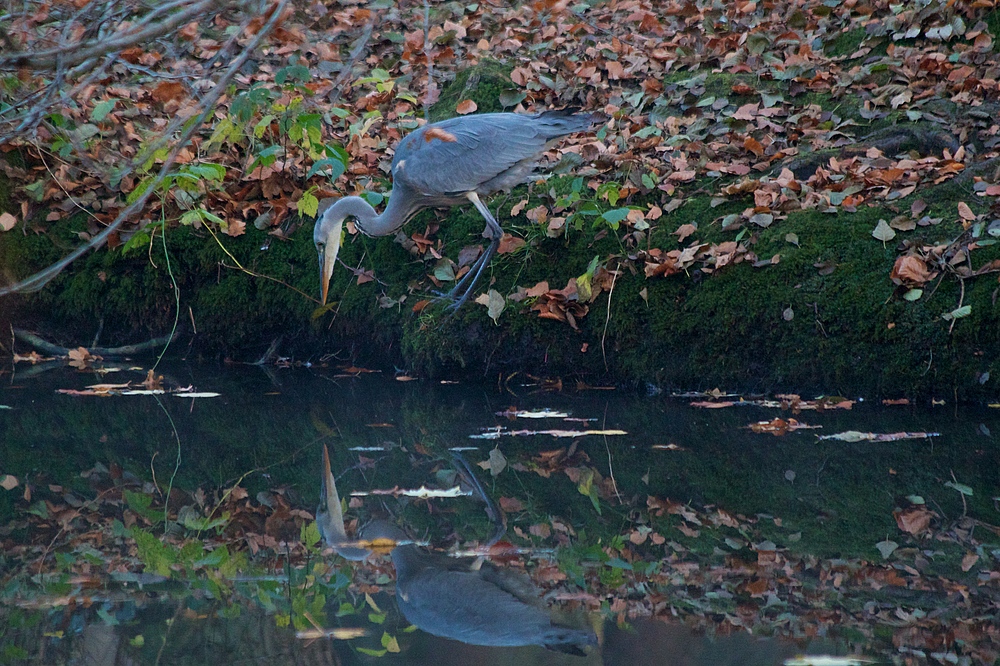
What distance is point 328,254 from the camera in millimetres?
6207

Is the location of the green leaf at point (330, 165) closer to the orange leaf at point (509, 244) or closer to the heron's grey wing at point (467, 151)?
the heron's grey wing at point (467, 151)

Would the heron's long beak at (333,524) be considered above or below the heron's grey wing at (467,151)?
below

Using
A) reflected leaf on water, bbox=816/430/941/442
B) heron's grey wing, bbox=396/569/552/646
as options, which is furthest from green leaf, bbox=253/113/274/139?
heron's grey wing, bbox=396/569/552/646

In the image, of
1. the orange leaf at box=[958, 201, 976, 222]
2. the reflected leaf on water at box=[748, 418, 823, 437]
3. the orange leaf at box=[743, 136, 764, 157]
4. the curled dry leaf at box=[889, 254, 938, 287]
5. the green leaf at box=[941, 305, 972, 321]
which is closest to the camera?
the reflected leaf on water at box=[748, 418, 823, 437]

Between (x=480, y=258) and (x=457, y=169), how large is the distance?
60 cm

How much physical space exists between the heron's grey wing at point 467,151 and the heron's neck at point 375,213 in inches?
5.0

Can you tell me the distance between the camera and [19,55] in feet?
10.8

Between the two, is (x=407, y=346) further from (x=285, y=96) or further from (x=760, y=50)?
(x=760, y=50)

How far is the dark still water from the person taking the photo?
2396mm

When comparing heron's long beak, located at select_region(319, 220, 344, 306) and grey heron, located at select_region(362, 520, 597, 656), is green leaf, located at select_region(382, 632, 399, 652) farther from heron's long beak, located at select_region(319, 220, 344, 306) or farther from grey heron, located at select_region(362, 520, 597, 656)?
heron's long beak, located at select_region(319, 220, 344, 306)

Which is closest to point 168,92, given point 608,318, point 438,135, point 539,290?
point 438,135

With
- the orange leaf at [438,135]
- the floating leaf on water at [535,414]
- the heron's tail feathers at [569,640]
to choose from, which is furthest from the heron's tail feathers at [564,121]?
the heron's tail feathers at [569,640]

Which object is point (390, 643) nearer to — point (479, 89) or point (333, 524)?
point (333, 524)

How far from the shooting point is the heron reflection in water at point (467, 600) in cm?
247
